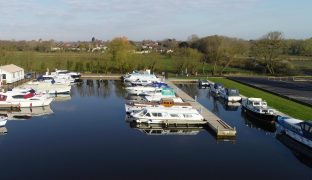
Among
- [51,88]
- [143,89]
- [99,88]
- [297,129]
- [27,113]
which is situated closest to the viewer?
[297,129]

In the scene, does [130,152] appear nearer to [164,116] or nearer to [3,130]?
[164,116]

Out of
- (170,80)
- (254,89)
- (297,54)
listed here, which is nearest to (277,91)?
(254,89)

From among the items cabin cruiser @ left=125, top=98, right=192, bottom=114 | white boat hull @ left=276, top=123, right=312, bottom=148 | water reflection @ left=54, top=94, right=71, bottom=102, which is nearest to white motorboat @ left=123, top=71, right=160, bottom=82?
water reflection @ left=54, top=94, right=71, bottom=102

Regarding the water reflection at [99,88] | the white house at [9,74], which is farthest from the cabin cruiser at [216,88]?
the white house at [9,74]

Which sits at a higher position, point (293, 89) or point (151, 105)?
point (293, 89)

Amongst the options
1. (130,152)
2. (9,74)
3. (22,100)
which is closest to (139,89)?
(22,100)

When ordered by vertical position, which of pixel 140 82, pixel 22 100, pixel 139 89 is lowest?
pixel 22 100

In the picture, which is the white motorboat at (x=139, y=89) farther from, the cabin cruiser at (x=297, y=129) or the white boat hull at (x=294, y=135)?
the cabin cruiser at (x=297, y=129)
